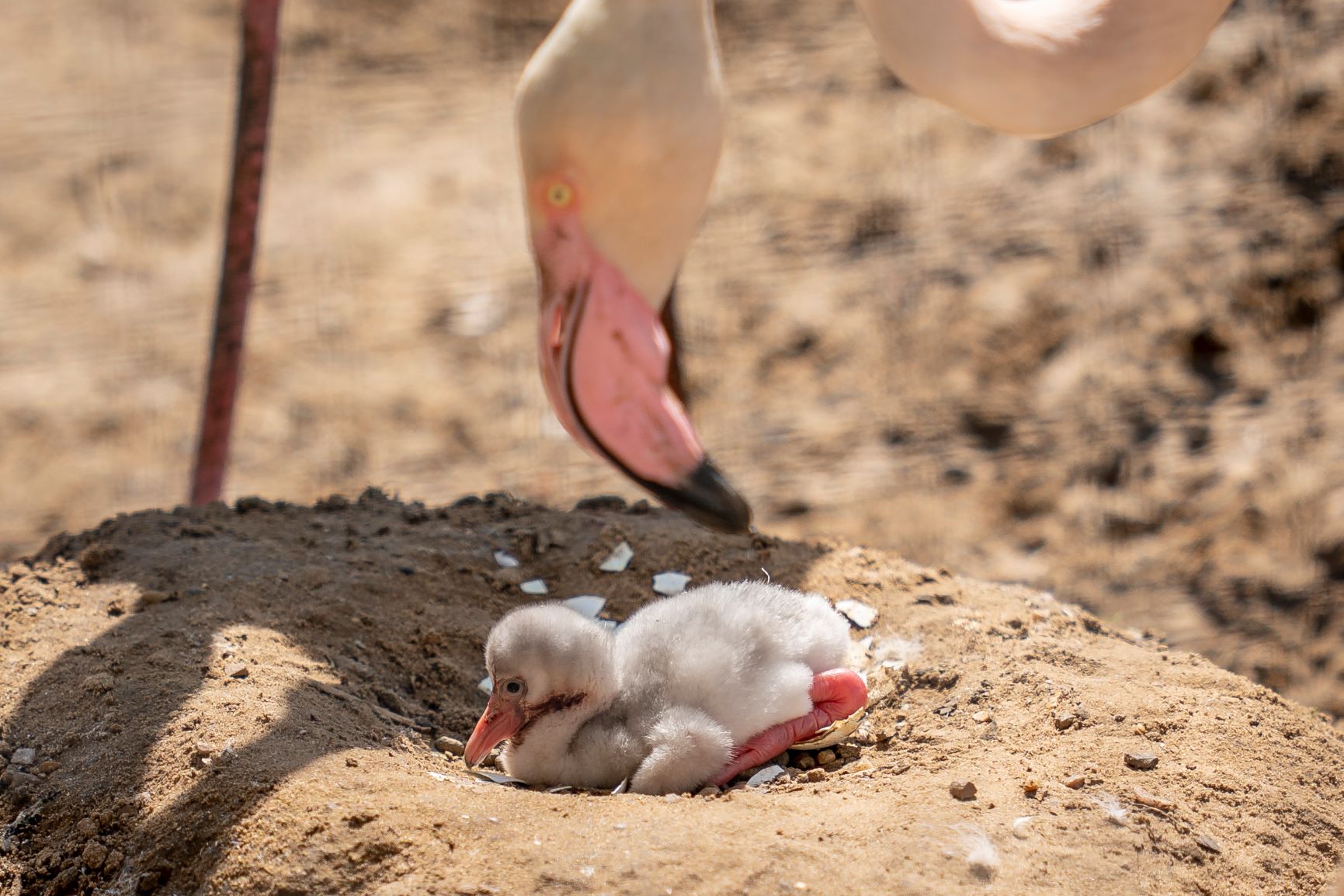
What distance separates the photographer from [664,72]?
1.99 meters

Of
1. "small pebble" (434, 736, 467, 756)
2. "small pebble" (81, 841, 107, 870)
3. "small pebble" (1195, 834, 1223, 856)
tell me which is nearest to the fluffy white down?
"small pebble" (434, 736, 467, 756)

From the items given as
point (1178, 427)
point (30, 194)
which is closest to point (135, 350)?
point (30, 194)

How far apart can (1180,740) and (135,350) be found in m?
4.11

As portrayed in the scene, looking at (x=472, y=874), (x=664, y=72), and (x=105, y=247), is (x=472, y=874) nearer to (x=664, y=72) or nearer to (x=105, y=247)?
(x=664, y=72)

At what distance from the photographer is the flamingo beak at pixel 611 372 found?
205 centimetres

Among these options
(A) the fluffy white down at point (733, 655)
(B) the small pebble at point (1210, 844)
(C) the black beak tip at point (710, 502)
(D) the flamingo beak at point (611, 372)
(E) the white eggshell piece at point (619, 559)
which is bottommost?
(E) the white eggshell piece at point (619, 559)

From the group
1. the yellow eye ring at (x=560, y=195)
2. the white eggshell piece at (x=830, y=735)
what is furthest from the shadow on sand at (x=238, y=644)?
the yellow eye ring at (x=560, y=195)

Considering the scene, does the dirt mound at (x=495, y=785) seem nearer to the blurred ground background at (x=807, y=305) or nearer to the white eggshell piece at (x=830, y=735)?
the white eggshell piece at (x=830, y=735)

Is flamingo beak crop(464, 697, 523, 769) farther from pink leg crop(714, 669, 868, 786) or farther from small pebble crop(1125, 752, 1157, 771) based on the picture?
small pebble crop(1125, 752, 1157, 771)

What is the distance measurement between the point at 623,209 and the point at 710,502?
432mm

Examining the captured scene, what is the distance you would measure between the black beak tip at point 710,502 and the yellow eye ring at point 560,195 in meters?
0.42

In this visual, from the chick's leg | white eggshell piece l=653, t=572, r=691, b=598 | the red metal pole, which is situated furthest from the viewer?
the red metal pole

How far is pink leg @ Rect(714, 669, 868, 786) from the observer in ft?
6.64

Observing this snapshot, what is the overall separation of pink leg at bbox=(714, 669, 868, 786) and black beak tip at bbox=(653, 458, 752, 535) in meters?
0.25
